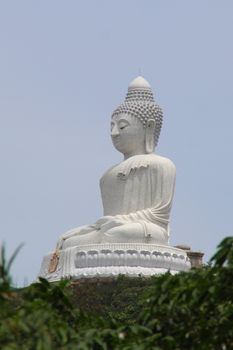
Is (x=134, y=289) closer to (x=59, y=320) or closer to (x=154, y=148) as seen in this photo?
(x=154, y=148)

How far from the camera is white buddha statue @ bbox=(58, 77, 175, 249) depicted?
26938 millimetres

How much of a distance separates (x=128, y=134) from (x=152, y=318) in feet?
60.3

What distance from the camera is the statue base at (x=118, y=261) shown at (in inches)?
1017

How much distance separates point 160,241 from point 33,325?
18.0 metres

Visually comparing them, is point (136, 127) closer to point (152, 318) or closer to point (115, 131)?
point (115, 131)

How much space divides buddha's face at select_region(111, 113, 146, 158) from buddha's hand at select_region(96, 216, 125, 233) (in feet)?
6.66

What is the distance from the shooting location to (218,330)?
398 inches

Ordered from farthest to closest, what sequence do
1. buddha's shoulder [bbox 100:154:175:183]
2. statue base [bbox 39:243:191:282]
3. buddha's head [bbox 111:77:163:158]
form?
buddha's head [bbox 111:77:163:158]
buddha's shoulder [bbox 100:154:175:183]
statue base [bbox 39:243:191:282]

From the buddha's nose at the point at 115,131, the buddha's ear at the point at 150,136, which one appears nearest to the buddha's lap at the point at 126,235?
the buddha's ear at the point at 150,136

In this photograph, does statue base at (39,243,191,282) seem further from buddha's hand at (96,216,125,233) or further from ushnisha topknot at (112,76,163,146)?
ushnisha topknot at (112,76,163,146)

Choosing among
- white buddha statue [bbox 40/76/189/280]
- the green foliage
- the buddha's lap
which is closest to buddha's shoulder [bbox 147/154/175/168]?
white buddha statue [bbox 40/76/189/280]

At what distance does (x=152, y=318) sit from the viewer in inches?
412

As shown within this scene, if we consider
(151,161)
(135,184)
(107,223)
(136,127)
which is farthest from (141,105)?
(107,223)

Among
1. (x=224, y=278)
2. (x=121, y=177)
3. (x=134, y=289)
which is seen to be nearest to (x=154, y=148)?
(x=121, y=177)
